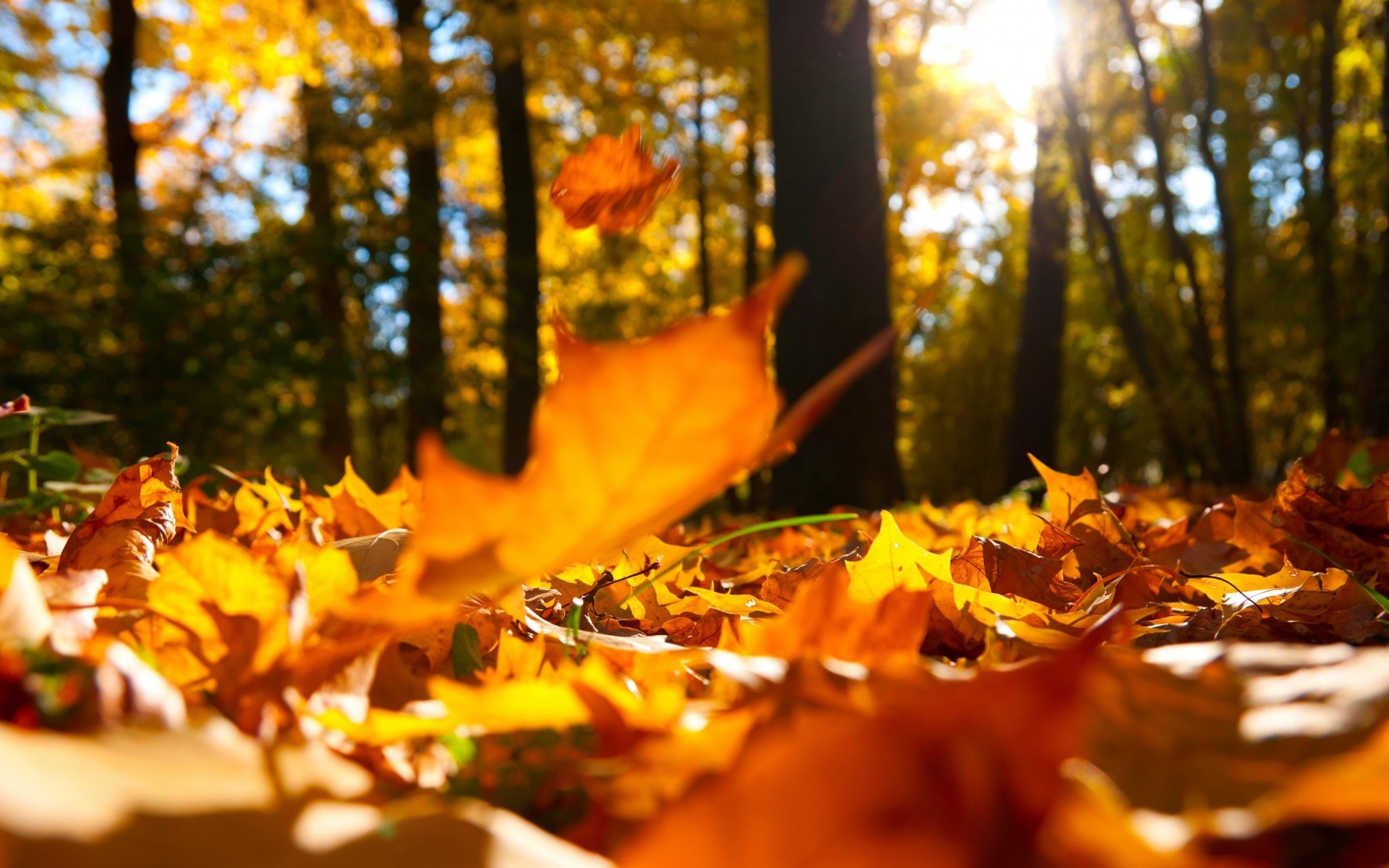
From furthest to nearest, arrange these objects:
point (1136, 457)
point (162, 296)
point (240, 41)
A: point (1136, 457) < point (240, 41) < point (162, 296)

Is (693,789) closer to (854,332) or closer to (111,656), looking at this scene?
(111,656)

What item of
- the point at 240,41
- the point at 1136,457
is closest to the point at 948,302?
the point at 1136,457

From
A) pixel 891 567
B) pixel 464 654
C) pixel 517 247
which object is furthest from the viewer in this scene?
pixel 517 247

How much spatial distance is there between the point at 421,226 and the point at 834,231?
10.00ft

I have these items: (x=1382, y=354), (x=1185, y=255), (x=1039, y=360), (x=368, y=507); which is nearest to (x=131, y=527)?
(x=368, y=507)

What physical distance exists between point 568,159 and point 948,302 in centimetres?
1052

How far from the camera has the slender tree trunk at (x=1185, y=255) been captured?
9.89 feet

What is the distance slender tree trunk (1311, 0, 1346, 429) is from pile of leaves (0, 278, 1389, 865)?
3.93m

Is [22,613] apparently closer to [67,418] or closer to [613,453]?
[613,453]

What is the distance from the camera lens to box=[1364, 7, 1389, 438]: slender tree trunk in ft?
8.61

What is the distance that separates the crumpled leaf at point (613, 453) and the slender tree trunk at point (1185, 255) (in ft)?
10.3

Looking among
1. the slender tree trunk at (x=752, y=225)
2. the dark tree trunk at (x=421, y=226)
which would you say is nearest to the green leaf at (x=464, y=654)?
the dark tree trunk at (x=421, y=226)

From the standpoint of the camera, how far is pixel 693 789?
280 mm

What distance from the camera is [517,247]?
6738 millimetres
